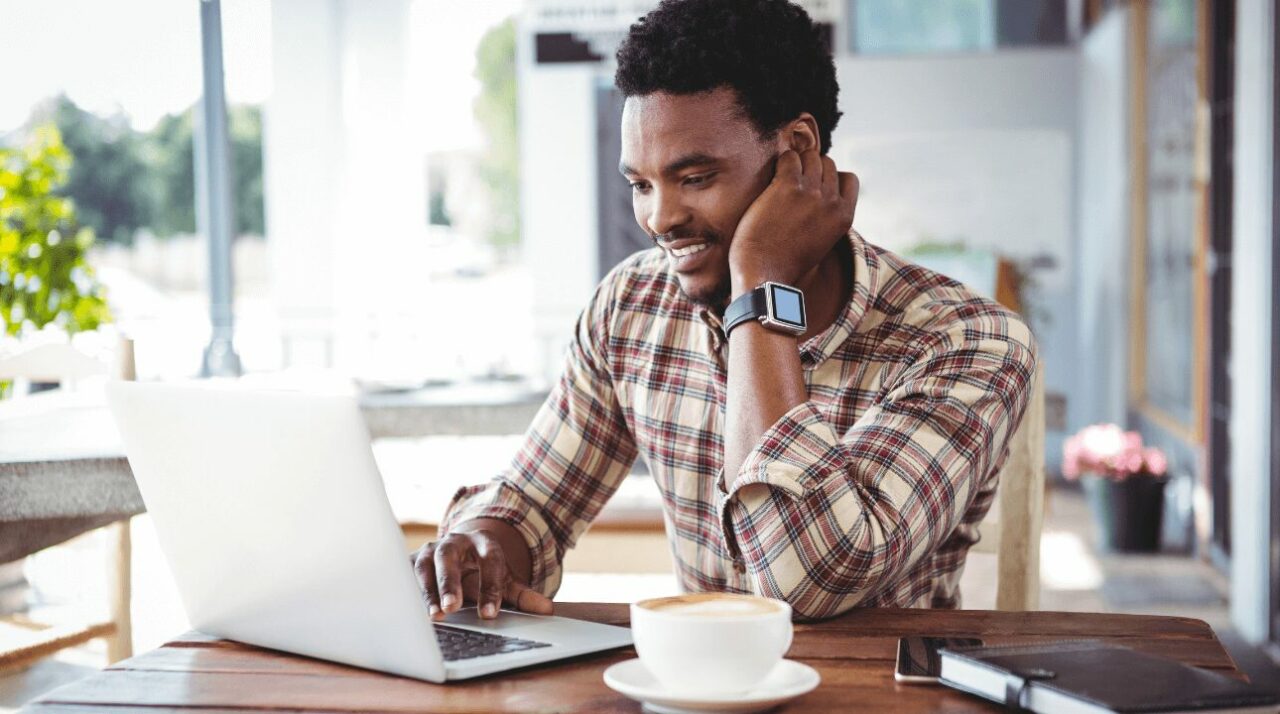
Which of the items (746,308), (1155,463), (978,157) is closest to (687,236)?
(746,308)

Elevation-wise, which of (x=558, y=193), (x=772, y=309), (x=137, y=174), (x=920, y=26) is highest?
(x=920, y=26)

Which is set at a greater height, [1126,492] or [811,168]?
[811,168]

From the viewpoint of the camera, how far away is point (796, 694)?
2.68 feet

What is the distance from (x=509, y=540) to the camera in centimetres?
143

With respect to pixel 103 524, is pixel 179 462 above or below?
above

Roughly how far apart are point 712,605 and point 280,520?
0.32m

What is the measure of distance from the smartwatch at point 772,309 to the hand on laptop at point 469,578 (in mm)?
337

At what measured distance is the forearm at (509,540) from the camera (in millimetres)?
1406

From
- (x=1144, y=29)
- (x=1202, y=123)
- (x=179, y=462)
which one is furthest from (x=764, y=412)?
(x=1144, y=29)

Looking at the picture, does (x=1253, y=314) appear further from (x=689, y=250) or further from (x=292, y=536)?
(x=292, y=536)

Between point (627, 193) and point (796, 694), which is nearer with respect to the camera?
point (796, 694)

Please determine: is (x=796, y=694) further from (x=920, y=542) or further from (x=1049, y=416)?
(x=1049, y=416)

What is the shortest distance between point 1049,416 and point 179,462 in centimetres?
355

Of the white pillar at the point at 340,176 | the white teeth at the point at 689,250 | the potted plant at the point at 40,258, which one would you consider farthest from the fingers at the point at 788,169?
the white pillar at the point at 340,176
